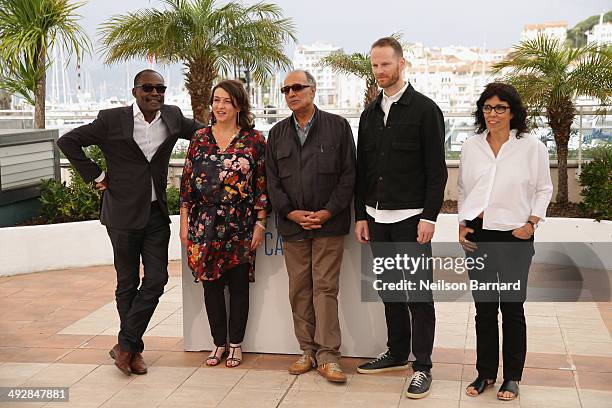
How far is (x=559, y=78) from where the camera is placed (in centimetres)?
895

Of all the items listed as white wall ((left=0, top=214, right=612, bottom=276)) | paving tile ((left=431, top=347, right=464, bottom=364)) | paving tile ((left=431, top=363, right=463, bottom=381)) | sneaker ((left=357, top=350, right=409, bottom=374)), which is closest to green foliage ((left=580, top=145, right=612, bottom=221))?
white wall ((left=0, top=214, right=612, bottom=276))

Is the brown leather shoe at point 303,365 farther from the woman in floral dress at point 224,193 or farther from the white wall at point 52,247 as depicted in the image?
the white wall at point 52,247

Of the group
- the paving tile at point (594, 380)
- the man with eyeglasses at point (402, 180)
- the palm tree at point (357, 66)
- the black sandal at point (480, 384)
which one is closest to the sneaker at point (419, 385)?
the man with eyeglasses at point (402, 180)

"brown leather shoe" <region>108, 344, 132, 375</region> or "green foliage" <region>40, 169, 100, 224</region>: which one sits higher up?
"green foliage" <region>40, 169, 100, 224</region>

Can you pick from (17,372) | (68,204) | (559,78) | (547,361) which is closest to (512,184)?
(547,361)

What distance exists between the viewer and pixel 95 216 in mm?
8609

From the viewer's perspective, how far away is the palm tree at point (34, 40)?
918 cm

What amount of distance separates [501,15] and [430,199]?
631 feet

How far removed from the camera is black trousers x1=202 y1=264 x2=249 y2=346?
→ 195 inches

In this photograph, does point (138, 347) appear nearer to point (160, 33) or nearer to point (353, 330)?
point (353, 330)

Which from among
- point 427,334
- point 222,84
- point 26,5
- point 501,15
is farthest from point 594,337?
point 501,15

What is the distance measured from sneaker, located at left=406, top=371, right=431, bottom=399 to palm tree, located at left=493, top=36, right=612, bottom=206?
5225 millimetres

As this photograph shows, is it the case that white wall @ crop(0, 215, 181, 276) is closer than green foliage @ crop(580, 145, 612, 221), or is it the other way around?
white wall @ crop(0, 215, 181, 276)

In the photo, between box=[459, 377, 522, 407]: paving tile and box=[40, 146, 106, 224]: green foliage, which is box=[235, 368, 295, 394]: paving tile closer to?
box=[459, 377, 522, 407]: paving tile
